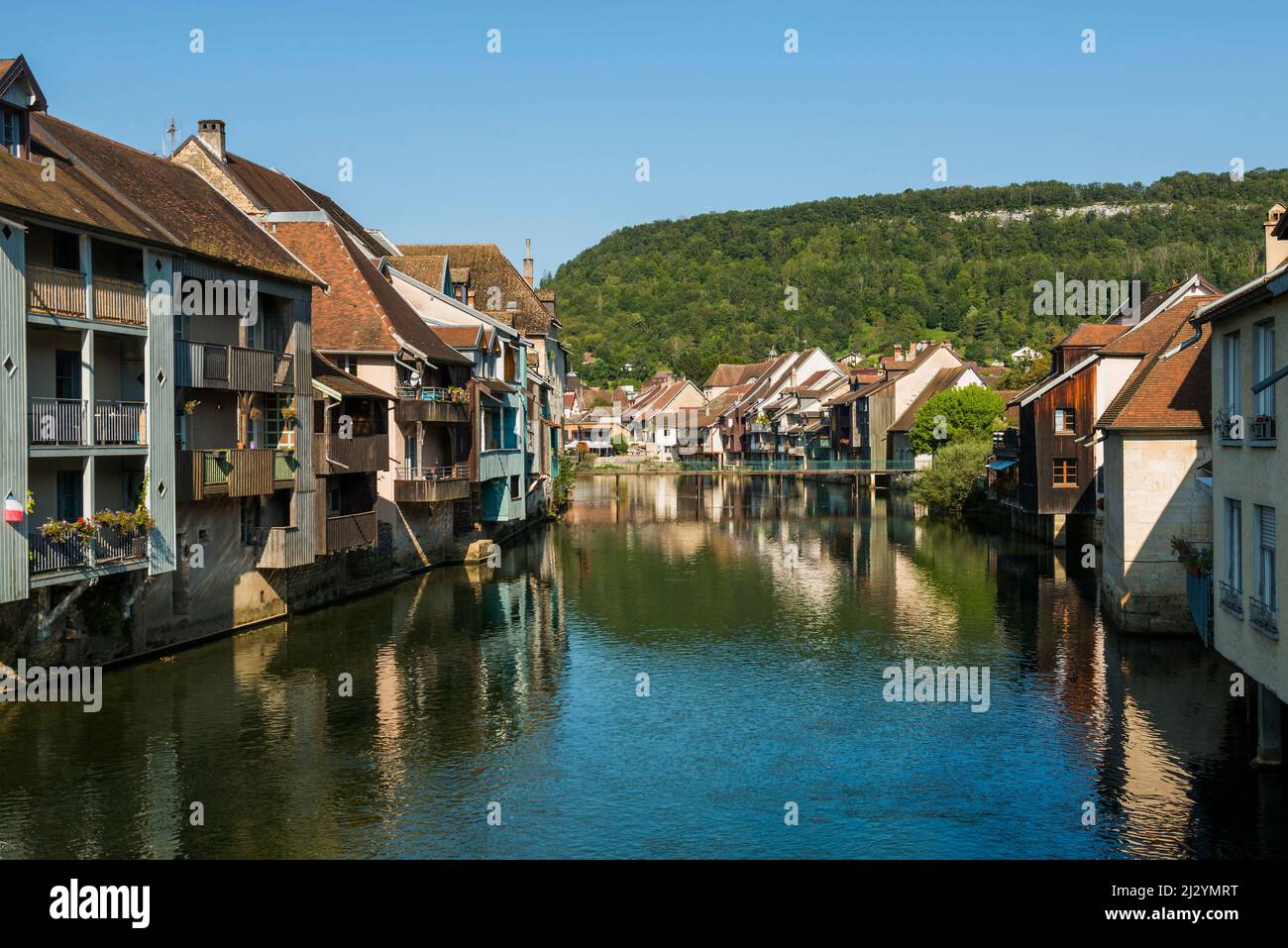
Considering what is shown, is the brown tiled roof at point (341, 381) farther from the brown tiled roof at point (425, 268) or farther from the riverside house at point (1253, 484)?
the riverside house at point (1253, 484)

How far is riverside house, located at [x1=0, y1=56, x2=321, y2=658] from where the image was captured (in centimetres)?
2280

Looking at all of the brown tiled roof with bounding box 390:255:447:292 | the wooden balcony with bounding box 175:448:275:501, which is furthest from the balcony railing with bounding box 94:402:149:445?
the brown tiled roof with bounding box 390:255:447:292

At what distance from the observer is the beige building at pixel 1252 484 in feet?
55.0

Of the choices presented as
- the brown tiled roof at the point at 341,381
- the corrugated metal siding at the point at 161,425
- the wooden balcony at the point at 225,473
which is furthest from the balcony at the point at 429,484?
the corrugated metal siding at the point at 161,425

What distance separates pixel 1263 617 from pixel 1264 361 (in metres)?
3.81

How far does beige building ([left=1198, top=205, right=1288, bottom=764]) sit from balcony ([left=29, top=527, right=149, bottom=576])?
67.4 ft

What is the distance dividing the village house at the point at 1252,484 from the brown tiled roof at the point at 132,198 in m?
20.5

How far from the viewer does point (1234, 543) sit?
19422 millimetres

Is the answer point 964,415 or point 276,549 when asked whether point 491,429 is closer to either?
point 276,549

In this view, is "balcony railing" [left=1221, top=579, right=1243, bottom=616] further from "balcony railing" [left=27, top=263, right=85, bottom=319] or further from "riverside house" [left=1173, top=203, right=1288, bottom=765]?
"balcony railing" [left=27, top=263, right=85, bottom=319]

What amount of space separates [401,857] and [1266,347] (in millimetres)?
14585
